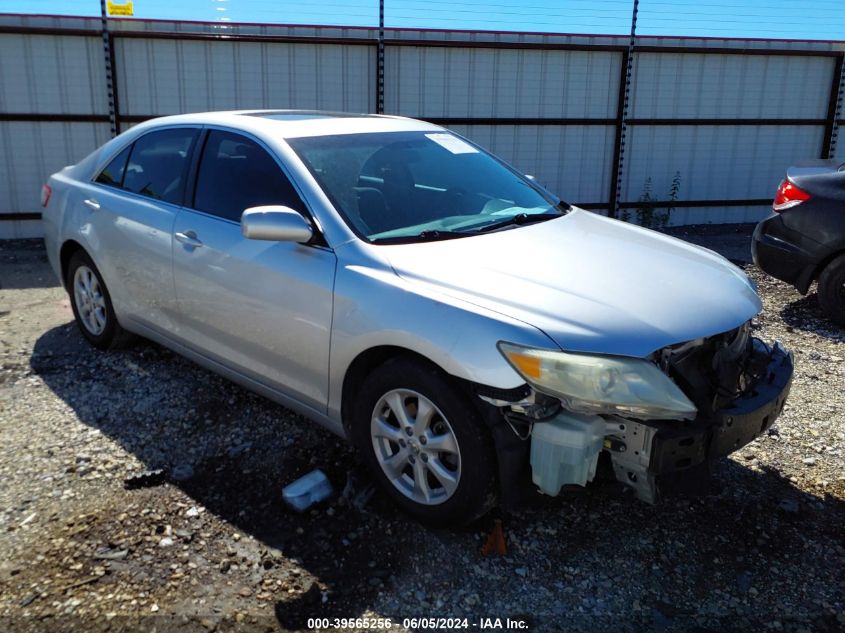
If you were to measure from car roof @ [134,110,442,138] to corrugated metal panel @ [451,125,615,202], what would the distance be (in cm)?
610

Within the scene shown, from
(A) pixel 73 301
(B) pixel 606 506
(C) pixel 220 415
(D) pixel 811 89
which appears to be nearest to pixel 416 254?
(B) pixel 606 506

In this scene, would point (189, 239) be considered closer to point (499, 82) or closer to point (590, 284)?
point (590, 284)

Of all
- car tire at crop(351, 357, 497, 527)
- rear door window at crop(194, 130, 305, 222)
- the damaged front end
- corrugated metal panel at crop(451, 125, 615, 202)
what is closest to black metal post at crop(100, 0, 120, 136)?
corrugated metal panel at crop(451, 125, 615, 202)

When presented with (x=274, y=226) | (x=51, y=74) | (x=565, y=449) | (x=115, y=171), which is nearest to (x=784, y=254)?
(x=565, y=449)

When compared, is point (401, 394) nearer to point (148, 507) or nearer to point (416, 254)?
point (416, 254)

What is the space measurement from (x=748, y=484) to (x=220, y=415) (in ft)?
8.96

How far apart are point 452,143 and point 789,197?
128 inches

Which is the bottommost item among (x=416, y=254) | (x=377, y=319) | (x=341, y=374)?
(x=341, y=374)

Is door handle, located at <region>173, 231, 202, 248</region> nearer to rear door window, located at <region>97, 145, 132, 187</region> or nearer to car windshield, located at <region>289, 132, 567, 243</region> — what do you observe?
car windshield, located at <region>289, 132, 567, 243</region>

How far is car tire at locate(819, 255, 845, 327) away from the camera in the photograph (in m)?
6.19

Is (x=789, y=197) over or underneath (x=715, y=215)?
over

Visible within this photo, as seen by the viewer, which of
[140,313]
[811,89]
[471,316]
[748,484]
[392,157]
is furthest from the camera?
[811,89]

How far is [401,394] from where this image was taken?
321 cm

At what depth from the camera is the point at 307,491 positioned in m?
3.49
